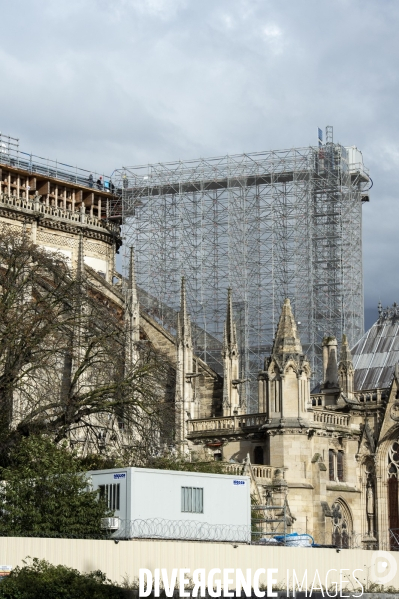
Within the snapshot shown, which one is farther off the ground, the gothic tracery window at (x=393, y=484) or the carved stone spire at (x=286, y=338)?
the carved stone spire at (x=286, y=338)

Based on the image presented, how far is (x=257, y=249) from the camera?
6625cm

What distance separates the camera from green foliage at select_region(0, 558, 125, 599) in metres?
24.5

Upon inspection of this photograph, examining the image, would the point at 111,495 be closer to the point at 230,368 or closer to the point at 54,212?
the point at 230,368

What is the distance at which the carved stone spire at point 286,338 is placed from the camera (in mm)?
46312

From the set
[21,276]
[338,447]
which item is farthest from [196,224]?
[21,276]

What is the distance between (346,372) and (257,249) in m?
15.7

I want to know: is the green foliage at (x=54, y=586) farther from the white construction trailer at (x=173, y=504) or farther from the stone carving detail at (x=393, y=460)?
the stone carving detail at (x=393, y=460)

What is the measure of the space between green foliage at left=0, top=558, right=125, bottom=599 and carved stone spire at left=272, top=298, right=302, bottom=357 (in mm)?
21863

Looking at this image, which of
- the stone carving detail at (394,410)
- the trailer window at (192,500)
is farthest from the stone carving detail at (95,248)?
the trailer window at (192,500)

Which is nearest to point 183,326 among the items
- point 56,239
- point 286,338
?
point 286,338

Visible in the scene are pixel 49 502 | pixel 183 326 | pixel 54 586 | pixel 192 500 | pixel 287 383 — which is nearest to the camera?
pixel 54 586

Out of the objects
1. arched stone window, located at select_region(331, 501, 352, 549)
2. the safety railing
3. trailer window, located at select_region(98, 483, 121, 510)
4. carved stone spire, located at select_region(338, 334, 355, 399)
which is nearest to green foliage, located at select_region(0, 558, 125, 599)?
trailer window, located at select_region(98, 483, 121, 510)

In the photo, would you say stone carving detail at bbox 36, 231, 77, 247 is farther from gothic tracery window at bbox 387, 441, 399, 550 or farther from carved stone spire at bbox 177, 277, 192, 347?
gothic tracery window at bbox 387, 441, 399, 550

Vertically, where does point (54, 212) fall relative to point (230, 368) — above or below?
above
